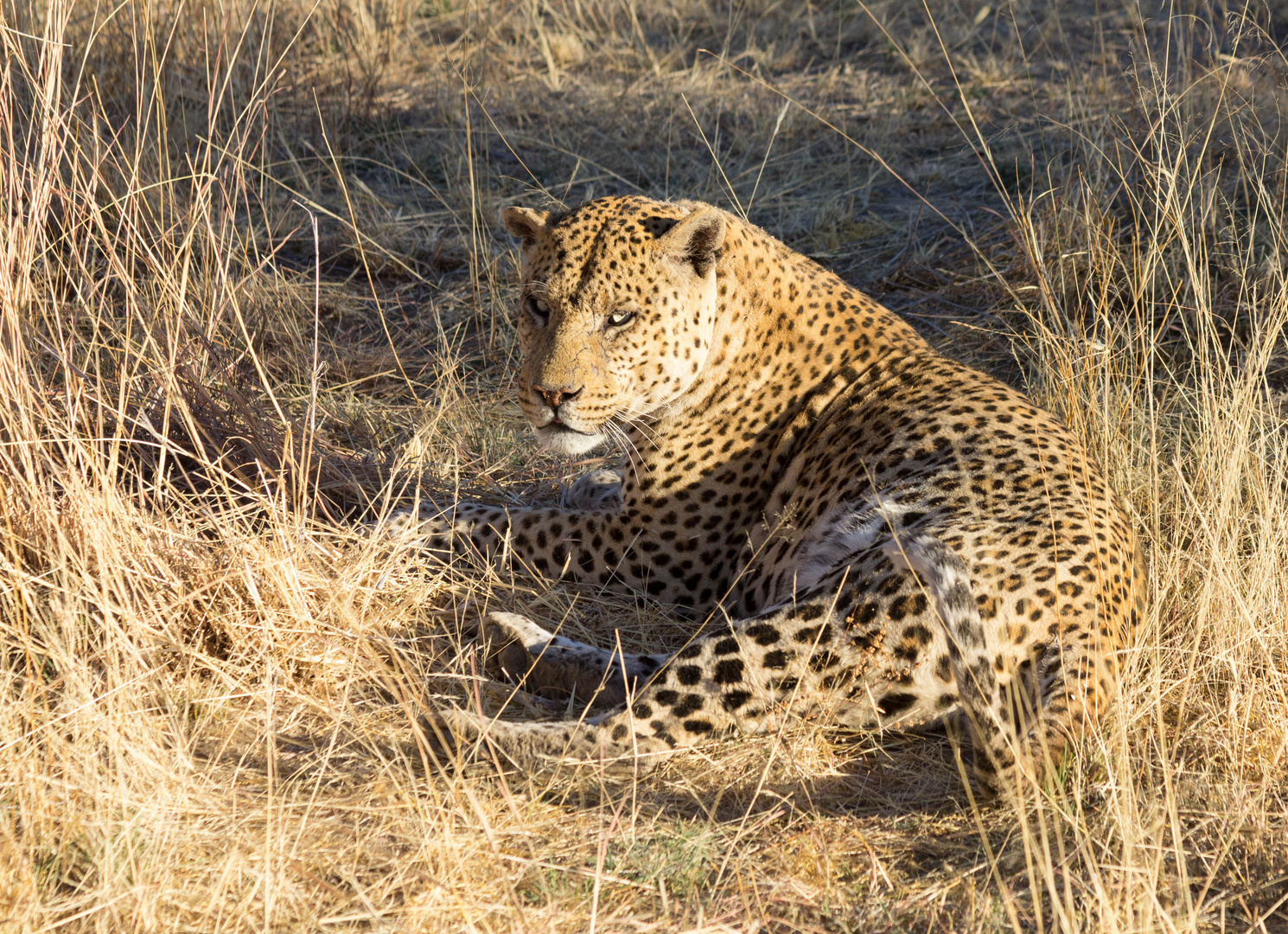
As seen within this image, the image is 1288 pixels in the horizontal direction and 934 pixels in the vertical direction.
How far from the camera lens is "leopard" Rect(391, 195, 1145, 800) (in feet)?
11.7

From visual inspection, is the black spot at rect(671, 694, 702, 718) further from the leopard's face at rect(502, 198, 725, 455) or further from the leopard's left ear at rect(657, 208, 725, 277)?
the leopard's left ear at rect(657, 208, 725, 277)

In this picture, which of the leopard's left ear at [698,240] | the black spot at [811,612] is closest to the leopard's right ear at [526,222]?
the leopard's left ear at [698,240]

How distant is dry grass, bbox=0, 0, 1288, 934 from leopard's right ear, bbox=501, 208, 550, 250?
974 mm

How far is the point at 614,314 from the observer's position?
4473 millimetres

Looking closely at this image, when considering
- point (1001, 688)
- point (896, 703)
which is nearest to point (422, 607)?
point (896, 703)

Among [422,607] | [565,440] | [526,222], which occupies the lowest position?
[422,607]

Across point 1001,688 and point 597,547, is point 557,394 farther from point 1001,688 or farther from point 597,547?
point 1001,688

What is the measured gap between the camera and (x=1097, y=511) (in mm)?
3973

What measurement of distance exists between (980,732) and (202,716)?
7.12 ft

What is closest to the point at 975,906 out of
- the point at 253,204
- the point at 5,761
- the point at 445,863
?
the point at 445,863

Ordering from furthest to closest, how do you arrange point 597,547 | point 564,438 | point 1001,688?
1. point 597,547
2. point 564,438
3. point 1001,688

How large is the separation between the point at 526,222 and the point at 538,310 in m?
0.33

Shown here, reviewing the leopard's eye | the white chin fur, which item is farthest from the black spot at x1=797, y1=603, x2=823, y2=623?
the leopard's eye

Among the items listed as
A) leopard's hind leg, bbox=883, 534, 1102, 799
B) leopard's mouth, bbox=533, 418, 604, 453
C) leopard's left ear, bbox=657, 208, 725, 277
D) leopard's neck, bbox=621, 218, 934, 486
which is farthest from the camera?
leopard's neck, bbox=621, 218, 934, 486
